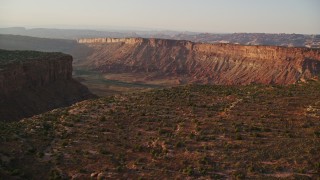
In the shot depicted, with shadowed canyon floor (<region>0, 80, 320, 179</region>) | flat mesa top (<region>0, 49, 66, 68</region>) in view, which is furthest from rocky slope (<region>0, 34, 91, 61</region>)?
shadowed canyon floor (<region>0, 80, 320, 179</region>)

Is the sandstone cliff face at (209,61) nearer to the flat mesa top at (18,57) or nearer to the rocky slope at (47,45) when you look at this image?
the rocky slope at (47,45)

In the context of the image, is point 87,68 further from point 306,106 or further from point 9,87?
point 306,106

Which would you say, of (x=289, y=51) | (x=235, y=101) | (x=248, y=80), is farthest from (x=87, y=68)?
(x=235, y=101)

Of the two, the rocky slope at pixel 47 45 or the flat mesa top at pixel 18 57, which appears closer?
the flat mesa top at pixel 18 57

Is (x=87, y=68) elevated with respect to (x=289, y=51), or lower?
lower

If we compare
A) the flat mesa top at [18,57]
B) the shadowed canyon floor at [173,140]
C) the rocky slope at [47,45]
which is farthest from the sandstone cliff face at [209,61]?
the shadowed canyon floor at [173,140]

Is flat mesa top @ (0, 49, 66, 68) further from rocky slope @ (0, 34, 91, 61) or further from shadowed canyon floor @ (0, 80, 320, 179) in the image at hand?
rocky slope @ (0, 34, 91, 61)
